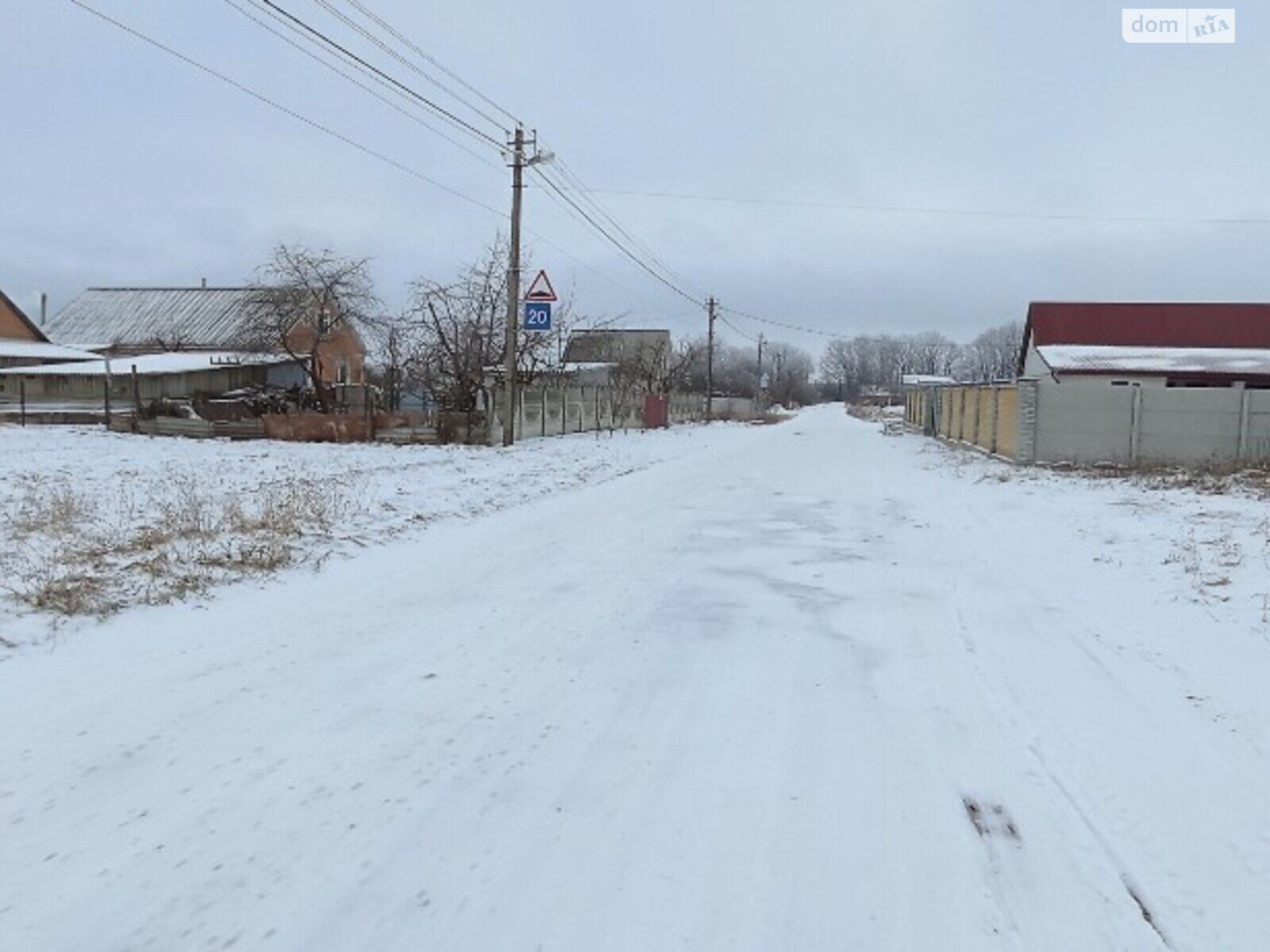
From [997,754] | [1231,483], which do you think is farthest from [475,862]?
[1231,483]

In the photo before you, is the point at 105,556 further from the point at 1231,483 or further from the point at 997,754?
the point at 1231,483

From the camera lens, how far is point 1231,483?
14.8 meters

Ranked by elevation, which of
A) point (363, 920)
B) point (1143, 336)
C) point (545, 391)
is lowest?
point (363, 920)

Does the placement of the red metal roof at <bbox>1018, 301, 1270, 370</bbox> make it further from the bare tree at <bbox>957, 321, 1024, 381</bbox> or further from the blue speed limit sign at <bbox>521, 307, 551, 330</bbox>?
the bare tree at <bbox>957, 321, 1024, 381</bbox>

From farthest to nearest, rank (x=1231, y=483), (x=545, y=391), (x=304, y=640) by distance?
1. (x=545, y=391)
2. (x=1231, y=483)
3. (x=304, y=640)

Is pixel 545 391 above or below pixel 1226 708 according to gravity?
above

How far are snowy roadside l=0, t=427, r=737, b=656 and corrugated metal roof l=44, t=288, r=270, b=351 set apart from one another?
35737mm

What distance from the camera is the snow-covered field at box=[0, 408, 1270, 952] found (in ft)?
9.11

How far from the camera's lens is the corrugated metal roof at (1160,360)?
Result: 29938 mm

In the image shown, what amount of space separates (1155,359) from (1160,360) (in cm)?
20

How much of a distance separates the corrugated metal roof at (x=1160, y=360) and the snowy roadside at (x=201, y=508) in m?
18.4

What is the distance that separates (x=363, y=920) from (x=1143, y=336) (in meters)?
40.2

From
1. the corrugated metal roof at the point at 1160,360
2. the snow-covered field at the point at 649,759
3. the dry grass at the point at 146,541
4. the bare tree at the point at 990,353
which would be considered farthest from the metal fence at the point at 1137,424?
the bare tree at the point at 990,353

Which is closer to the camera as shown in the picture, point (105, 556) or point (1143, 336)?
point (105, 556)
